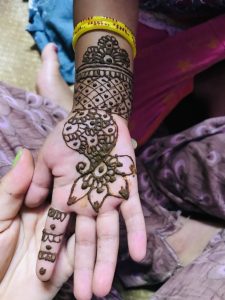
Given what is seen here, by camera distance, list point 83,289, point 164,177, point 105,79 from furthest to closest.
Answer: point 164,177, point 105,79, point 83,289

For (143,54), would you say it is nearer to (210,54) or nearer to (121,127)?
(210,54)

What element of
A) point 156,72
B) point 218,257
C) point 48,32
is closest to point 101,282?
point 218,257

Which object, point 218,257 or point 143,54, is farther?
point 143,54

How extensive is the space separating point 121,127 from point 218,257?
28cm

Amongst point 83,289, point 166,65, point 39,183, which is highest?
point 166,65

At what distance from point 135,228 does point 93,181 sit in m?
0.09

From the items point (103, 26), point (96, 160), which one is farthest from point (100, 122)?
point (103, 26)

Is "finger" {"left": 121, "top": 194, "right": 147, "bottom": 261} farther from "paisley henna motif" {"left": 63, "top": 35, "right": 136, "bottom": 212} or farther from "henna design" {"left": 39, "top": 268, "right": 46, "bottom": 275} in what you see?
"henna design" {"left": 39, "top": 268, "right": 46, "bottom": 275}

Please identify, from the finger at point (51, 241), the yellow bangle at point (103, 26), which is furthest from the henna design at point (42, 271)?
the yellow bangle at point (103, 26)

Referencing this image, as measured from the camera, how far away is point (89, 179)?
28.4 inches

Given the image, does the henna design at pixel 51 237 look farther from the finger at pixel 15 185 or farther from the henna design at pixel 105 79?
the henna design at pixel 105 79

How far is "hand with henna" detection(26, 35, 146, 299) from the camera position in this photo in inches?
26.8

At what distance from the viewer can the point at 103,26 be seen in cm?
81

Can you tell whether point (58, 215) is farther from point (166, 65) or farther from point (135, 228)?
point (166, 65)
